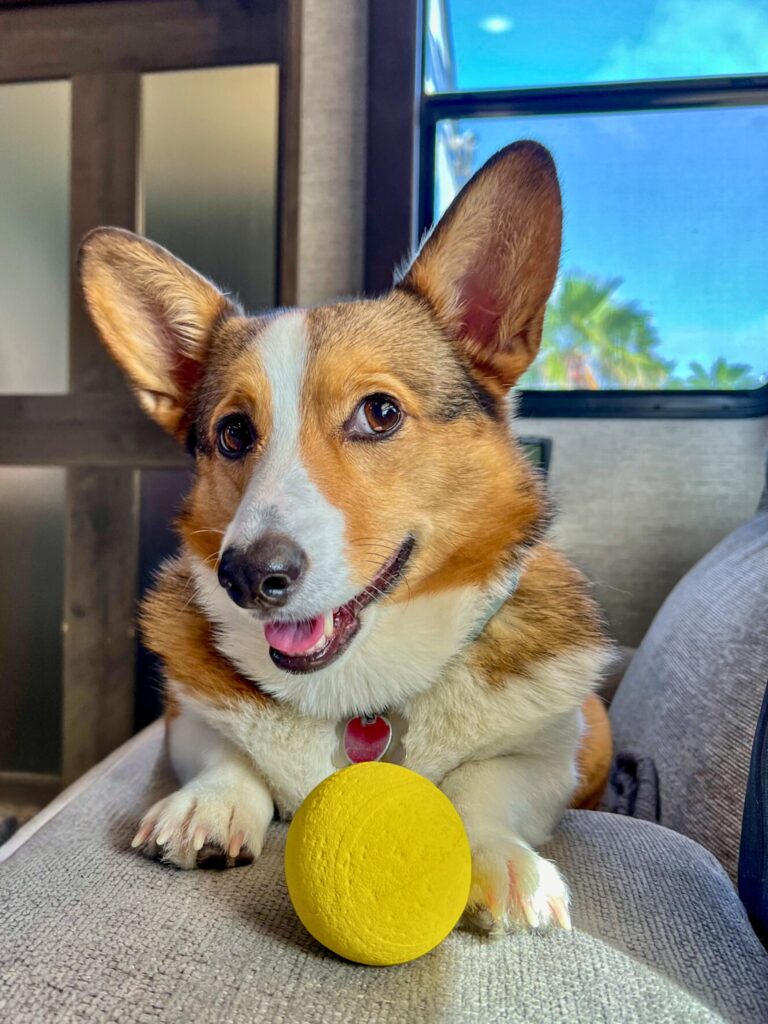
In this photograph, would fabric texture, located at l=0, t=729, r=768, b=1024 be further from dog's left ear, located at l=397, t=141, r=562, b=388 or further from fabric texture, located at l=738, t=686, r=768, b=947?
dog's left ear, located at l=397, t=141, r=562, b=388

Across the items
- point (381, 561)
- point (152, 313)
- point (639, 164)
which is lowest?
point (381, 561)

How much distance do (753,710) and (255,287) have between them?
2.05 meters

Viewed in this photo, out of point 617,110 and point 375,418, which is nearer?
point 375,418

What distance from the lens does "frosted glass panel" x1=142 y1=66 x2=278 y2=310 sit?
251 centimetres

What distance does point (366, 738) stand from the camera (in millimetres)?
997

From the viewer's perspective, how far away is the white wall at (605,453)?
2.25 metres

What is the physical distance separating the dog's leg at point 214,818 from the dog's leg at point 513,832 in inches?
9.4

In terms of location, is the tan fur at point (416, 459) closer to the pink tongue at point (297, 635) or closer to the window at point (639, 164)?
the pink tongue at point (297, 635)

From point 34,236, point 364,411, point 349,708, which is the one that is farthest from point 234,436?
point 34,236

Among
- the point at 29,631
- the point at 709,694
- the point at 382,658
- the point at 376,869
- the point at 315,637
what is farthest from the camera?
the point at 29,631

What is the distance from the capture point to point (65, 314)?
8.91 feet

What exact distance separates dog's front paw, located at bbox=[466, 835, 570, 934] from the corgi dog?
0.01 m

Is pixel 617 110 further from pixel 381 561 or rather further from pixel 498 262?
pixel 381 561

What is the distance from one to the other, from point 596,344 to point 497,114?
755mm
